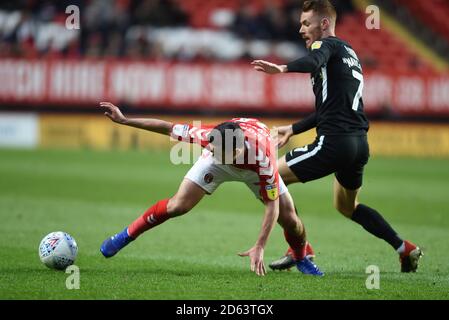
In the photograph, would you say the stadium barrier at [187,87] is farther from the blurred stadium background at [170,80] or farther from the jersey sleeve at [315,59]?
Answer: the jersey sleeve at [315,59]

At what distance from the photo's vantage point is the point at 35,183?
15250 millimetres

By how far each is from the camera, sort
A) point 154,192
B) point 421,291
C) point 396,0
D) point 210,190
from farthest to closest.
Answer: point 396,0
point 154,192
point 210,190
point 421,291

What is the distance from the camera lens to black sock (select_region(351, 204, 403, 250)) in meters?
7.97

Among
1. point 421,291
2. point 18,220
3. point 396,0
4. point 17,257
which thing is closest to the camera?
point 421,291

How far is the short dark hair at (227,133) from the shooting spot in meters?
6.82

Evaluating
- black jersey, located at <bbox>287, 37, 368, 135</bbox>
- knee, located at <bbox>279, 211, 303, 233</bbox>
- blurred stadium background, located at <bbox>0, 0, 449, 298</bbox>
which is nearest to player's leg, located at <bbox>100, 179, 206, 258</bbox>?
knee, located at <bbox>279, 211, 303, 233</bbox>

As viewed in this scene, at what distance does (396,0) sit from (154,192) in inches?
706

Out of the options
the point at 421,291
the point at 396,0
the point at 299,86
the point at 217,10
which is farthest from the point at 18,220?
the point at 396,0

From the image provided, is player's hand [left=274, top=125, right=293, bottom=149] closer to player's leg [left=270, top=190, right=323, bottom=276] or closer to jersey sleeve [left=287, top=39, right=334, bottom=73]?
player's leg [left=270, top=190, right=323, bottom=276]

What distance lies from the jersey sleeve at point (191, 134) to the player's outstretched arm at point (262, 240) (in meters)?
0.77

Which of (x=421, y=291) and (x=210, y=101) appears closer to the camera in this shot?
(x=421, y=291)

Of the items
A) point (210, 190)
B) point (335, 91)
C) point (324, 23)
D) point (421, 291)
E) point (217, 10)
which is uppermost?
point (217, 10)

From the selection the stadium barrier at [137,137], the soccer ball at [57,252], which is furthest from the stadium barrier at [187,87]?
the soccer ball at [57,252]

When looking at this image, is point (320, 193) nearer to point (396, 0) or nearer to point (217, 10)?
point (217, 10)
